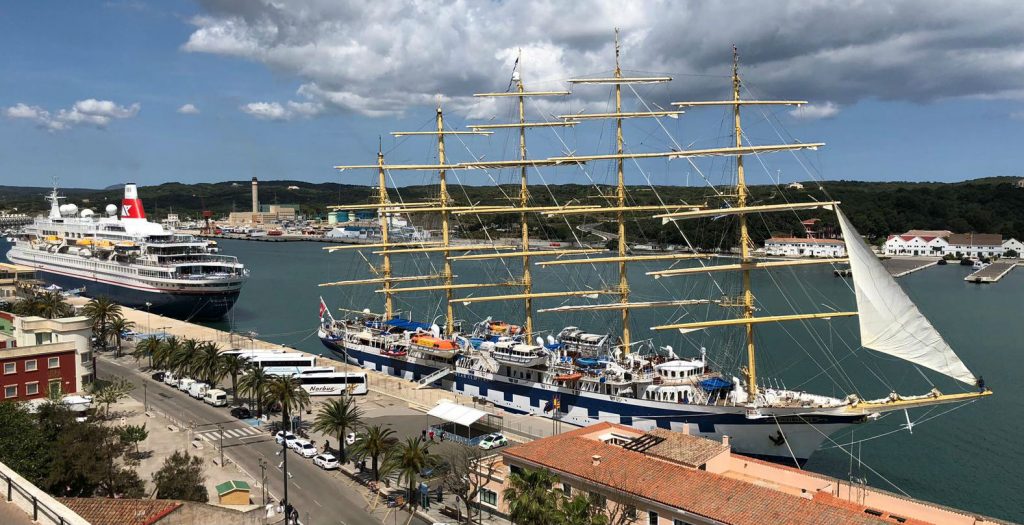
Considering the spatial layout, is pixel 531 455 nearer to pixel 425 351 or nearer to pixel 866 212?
pixel 425 351

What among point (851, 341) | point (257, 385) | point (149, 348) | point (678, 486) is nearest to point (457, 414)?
point (257, 385)

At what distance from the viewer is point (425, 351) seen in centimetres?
4547

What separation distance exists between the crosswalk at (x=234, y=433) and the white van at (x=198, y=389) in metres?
6.48

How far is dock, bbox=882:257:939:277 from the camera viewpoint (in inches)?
4903

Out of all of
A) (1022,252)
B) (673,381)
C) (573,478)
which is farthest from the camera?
(1022,252)

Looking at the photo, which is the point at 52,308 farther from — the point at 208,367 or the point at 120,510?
the point at 120,510

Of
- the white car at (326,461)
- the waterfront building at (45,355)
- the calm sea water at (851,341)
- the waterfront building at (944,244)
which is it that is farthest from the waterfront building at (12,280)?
the waterfront building at (944,244)

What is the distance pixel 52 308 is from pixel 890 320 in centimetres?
5681

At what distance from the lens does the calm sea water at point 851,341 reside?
33.2 metres

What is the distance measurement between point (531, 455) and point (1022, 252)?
528 ft

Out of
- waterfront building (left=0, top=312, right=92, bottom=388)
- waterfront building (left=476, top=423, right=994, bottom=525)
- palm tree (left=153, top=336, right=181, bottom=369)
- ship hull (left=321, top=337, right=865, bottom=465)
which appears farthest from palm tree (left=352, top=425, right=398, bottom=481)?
palm tree (left=153, top=336, right=181, bottom=369)

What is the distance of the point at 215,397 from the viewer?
38656 millimetres

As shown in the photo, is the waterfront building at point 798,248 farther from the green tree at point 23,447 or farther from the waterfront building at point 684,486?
the green tree at point 23,447

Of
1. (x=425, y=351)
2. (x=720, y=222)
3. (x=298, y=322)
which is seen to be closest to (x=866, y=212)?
(x=720, y=222)
